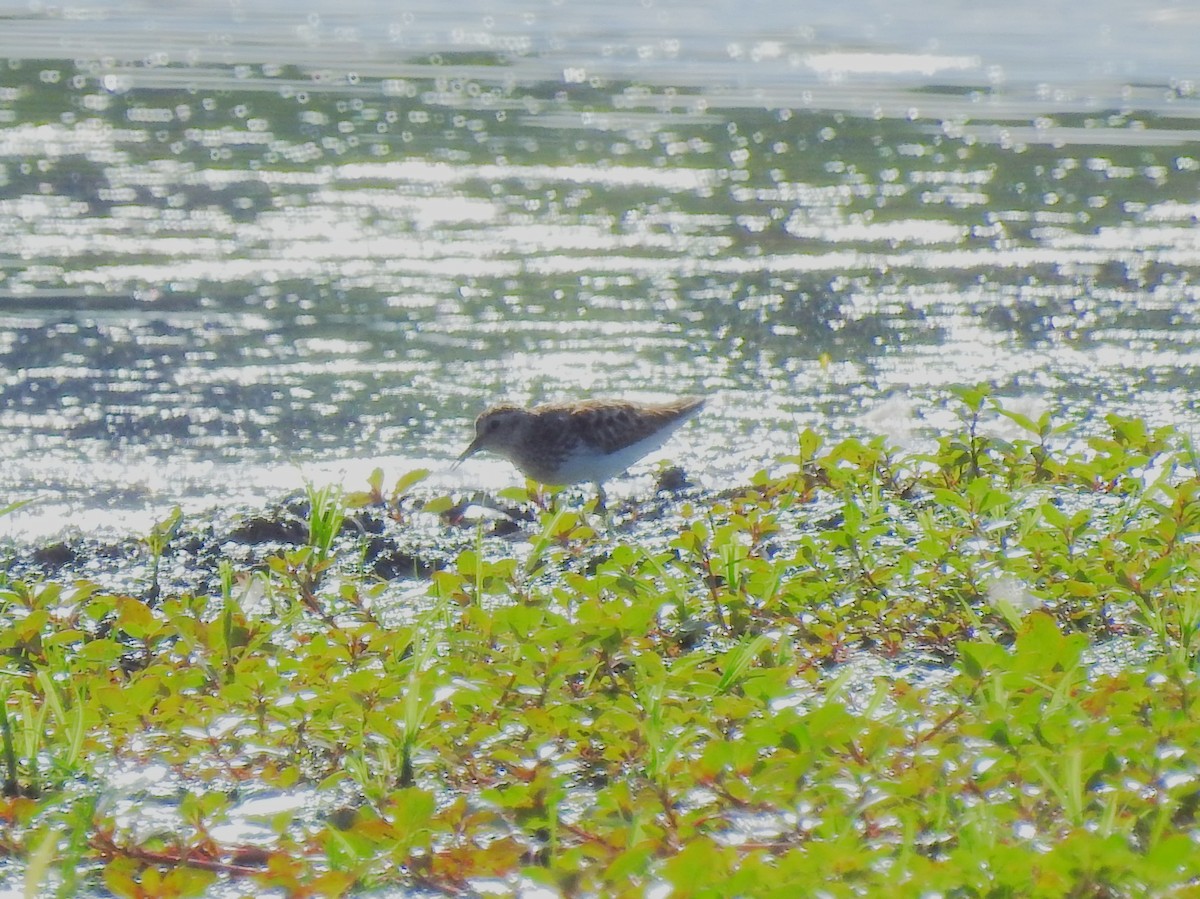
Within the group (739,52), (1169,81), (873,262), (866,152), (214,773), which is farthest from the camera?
(739,52)

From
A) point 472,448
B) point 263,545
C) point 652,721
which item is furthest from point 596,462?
point 652,721

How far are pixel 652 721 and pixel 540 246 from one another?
7535 mm

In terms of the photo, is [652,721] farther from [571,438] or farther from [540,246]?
[540,246]

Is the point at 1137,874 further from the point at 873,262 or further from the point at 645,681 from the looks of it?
the point at 873,262

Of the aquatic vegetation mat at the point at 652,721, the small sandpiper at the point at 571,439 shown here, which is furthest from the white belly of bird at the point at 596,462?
the aquatic vegetation mat at the point at 652,721

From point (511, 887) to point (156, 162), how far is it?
10.5 meters

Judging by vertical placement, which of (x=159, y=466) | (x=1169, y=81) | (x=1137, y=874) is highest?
(x=1169, y=81)

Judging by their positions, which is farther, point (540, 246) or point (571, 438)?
point (540, 246)

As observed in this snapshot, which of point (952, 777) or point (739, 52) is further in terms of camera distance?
point (739, 52)

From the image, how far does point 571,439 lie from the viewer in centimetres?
704

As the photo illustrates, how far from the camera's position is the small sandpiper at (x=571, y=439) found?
275 inches

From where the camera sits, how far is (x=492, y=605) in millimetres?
5078

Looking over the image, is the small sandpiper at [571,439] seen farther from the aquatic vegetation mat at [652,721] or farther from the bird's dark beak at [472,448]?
the aquatic vegetation mat at [652,721]

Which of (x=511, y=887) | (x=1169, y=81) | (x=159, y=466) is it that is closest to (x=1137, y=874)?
(x=511, y=887)
